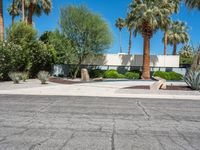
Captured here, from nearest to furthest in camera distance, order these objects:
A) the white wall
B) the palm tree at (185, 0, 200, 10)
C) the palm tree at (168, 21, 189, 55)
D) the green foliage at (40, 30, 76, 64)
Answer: the palm tree at (185, 0, 200, 10) < the green foliage at (40, 30, 76, 64) < the white wall < the palm tree at (168, 21, 189, 55)

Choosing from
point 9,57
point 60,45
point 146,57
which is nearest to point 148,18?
point 146,57

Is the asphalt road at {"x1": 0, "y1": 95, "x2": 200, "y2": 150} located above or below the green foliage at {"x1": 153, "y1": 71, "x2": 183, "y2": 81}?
below

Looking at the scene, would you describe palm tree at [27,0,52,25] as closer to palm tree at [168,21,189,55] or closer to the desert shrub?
the desert shrub

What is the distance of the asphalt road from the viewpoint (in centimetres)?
616

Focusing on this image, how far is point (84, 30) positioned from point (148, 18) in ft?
26.7

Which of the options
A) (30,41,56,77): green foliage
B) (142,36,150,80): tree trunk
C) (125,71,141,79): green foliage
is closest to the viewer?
(30,41,56,77): green foliage

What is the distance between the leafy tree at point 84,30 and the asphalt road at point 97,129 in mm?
26938

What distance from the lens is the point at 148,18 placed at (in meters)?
35.6

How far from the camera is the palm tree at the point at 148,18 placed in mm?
35681

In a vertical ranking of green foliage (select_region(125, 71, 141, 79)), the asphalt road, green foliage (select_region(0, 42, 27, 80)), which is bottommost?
the asphalt road

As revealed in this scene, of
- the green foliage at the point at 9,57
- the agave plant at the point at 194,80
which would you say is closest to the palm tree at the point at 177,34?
the green foliage at the point at 9,57

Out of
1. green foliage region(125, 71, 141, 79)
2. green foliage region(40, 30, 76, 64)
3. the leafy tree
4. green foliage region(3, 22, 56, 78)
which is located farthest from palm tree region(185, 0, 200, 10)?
green foliage region(3, 22, 56, 78)

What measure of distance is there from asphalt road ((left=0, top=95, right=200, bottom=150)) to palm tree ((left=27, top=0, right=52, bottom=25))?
30.9 metres

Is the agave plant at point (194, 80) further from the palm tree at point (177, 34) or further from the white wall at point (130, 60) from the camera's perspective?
the palm tree at point (177, 34)
